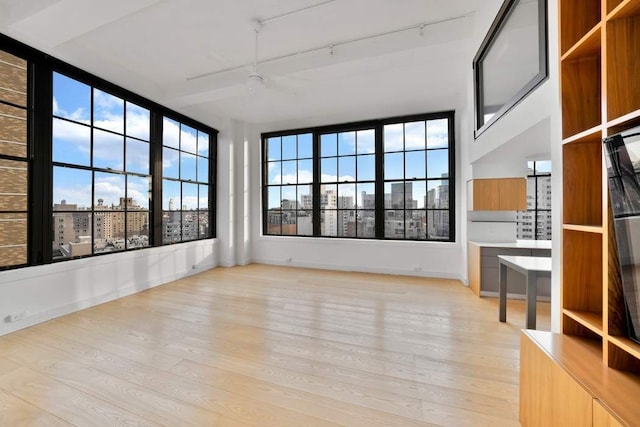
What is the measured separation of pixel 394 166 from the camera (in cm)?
554

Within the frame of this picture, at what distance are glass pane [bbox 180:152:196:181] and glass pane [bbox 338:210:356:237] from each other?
3.18m

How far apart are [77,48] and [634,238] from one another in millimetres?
5290

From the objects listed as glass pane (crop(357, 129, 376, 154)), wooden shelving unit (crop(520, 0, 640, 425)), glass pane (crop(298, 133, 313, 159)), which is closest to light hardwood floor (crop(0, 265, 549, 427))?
wooden shelving unit (crop(520, 0, 640, 425))

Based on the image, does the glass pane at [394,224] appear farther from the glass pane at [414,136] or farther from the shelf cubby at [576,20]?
the shelf cubby at [576,20]

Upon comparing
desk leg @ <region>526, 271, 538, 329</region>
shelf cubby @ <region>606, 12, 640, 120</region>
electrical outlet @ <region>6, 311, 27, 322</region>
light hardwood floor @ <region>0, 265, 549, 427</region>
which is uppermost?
shelf cubby @ <region>606, 12, 640, 120</region>

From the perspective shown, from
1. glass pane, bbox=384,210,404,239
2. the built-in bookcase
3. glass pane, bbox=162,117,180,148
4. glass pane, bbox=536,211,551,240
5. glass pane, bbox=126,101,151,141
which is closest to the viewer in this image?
the built-in bookcase

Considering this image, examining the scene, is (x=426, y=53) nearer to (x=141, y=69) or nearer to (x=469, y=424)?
(x=469, y=424)

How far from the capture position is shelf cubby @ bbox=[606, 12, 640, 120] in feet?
3.68

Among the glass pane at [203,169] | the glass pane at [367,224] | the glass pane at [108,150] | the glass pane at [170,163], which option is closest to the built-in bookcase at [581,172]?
the glass pane at [367,224]

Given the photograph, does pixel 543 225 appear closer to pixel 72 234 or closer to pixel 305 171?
pixel 305 171

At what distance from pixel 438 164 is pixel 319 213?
2.63m

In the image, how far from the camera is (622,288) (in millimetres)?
1128

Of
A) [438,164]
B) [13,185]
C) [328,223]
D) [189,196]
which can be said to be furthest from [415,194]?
[13,185]

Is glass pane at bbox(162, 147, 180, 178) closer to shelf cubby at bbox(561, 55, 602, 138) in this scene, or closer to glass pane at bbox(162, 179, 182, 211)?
glass pane at bbox(162, 179, 182, 211)
